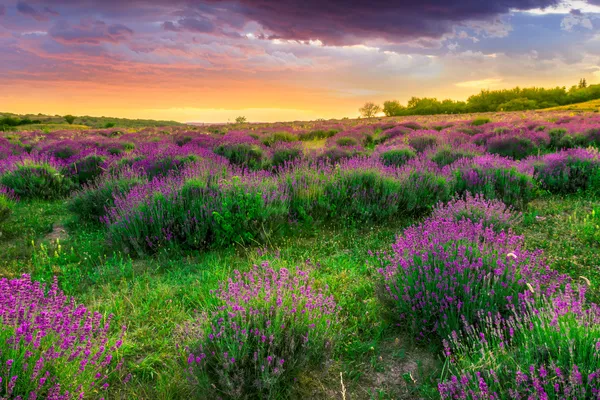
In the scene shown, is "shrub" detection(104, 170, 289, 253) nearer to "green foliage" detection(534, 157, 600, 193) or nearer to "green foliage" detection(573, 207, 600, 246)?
"green foliage" detection(573, 207, 600, 246)

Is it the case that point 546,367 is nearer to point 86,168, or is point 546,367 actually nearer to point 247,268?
point 247,268

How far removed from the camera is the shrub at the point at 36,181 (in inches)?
361

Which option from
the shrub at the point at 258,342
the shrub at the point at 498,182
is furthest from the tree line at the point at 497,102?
the shrub at the point at 258,342

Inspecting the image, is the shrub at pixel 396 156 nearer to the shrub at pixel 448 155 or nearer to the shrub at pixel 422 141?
the shrub at pixel 448 155

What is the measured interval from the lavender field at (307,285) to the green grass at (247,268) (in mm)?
21

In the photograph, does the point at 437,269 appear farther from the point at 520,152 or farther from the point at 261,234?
the point at 520,152

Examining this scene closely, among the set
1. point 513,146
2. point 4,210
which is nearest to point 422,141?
point 513,146

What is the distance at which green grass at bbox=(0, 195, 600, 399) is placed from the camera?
9.57 ft

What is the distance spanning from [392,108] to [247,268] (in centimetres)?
6328

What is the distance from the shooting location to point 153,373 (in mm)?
2996

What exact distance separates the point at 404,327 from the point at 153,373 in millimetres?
2037

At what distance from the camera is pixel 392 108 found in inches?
2527

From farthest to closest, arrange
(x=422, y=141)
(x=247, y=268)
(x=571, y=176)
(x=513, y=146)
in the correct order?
(x=422, y=141)
(x=513, y=146)
(x=571, y=176)
(x=247, y=268)

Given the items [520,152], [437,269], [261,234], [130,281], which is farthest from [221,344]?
[520,152]
